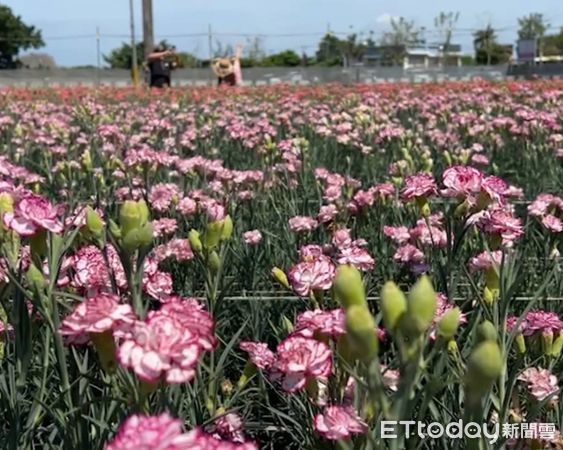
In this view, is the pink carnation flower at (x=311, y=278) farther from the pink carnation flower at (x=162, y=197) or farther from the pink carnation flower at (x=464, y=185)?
the pink carnation flower at (x=162, y=197)

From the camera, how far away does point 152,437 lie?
0.65 m

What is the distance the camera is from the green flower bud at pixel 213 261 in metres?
1.43

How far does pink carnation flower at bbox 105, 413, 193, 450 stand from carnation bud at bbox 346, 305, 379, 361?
211mm

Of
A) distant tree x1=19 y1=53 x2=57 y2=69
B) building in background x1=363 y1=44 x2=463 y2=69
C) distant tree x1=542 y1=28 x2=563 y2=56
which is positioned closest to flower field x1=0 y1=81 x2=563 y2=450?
building in background x1=363 y1=44 x2=463 y2=69

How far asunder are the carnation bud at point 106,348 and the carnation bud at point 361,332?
262 mm

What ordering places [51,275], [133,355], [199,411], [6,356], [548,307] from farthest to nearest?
[548,307] < [6,356] < [199,411] < [51,275] < [133,355]

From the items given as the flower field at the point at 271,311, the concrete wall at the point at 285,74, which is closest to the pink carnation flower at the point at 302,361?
the flower field at the point at 271,311

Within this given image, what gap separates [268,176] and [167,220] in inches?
37.4

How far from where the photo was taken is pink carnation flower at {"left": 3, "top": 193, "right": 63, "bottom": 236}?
112 cm

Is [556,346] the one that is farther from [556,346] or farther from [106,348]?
[106,348]

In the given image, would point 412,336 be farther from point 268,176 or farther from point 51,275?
point 268,176

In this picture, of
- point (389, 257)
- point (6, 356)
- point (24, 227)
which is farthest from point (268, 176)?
point (24, 227)

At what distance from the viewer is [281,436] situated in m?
1.64

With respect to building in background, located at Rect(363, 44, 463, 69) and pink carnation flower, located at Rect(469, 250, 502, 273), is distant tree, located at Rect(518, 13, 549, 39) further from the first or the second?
pink carnation flower, located at Rect(469, 250, 502, 273)
